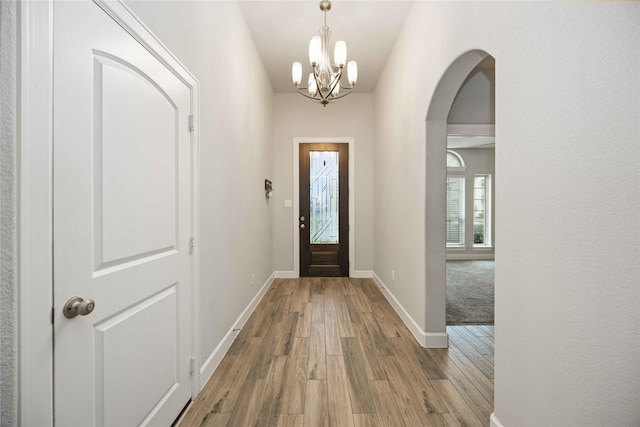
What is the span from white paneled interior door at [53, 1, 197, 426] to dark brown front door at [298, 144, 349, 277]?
127 inches

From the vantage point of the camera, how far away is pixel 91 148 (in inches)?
40.9

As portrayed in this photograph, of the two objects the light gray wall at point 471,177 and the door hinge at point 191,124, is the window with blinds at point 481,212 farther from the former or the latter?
the door hinge at point 191,124

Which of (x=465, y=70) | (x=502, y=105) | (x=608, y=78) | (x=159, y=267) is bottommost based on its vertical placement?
(x=159, y=267)

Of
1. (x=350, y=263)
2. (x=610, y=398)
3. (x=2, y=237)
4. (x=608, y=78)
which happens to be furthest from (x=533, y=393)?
(x=350, y=263)

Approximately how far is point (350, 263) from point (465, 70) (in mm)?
3360

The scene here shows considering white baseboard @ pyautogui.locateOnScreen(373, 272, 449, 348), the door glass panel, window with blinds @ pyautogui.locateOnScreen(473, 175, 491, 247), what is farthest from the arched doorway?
window with blinds @ pyautogui.locateOnScreen(473, 175, 491, 247)

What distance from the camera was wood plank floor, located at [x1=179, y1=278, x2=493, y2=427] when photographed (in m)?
1.63

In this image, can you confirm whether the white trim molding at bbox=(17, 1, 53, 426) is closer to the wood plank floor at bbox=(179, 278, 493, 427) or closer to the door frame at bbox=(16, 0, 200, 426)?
the door frame at bbox=(16, 0, 200, 426)

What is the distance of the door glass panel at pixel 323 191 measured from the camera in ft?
16.0

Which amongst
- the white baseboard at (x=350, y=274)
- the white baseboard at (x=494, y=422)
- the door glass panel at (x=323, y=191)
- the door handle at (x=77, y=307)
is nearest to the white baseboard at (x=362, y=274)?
the white baseboard at (x=350, y=274)

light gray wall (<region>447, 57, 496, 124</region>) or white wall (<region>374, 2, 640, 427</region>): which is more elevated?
light gray wall (<region>447, 57, 496, 124</region>)

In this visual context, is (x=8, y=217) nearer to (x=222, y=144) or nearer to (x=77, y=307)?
(x=77, y=307)

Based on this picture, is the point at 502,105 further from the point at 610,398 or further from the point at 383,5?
the point at 383,5

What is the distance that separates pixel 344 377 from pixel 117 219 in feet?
5.41
